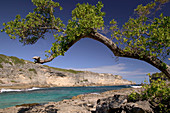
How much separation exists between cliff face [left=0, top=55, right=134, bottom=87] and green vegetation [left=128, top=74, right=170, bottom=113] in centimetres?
5810

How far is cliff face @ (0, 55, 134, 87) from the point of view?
58969 mm

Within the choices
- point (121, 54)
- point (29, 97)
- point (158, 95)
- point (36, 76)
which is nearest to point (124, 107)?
point (158, 95)

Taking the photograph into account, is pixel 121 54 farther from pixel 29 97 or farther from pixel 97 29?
pixel 29 97

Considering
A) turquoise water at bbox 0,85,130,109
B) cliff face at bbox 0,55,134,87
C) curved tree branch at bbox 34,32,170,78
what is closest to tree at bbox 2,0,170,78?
curved tree branch at bbox 34,32,170,78

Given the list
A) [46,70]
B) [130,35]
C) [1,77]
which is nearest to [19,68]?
[1,77]

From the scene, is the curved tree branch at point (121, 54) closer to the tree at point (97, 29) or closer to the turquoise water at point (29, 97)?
the tree at point (97, 29)

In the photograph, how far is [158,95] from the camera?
6.09 meters

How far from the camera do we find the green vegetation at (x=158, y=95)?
18.7 feet

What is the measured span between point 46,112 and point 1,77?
57.8 m

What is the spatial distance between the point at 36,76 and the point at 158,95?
2938 inches

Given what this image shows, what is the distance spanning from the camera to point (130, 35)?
5.85 meters

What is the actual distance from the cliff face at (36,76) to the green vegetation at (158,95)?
191 feet

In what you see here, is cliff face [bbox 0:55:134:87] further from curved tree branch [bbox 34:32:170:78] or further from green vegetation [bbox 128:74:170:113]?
green vegetation [bbox 128:74:170:113]

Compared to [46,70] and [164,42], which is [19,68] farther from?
[164,42]
